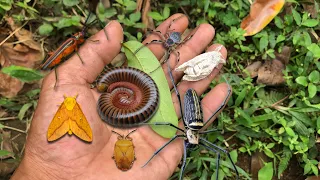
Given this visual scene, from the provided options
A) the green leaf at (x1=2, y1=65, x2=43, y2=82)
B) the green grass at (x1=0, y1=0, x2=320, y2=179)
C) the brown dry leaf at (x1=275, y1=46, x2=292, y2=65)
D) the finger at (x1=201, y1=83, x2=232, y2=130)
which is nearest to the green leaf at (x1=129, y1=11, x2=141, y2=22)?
the green grass at (x1=0, y1=0, x2=320, y2=179)

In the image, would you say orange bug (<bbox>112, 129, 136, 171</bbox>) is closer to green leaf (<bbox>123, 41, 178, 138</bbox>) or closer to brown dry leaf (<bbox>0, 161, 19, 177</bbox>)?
green leaf (<bbox>123, 41, 178, 138</bbox>)

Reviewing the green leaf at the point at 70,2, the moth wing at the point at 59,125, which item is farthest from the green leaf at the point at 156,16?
the moth wing at the point at 59,125

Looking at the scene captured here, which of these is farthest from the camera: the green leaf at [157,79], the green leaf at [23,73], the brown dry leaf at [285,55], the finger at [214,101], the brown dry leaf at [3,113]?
the brown dry leaf at [285,55]

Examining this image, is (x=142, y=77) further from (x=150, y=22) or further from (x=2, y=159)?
(x=2, y=159)

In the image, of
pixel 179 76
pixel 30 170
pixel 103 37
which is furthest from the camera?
pixel 179 76

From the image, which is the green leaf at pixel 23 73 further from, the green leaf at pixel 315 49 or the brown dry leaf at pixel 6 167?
the green leaf at pixel 315 49

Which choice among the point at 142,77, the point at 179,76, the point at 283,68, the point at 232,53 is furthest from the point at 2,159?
the point at 283,68
